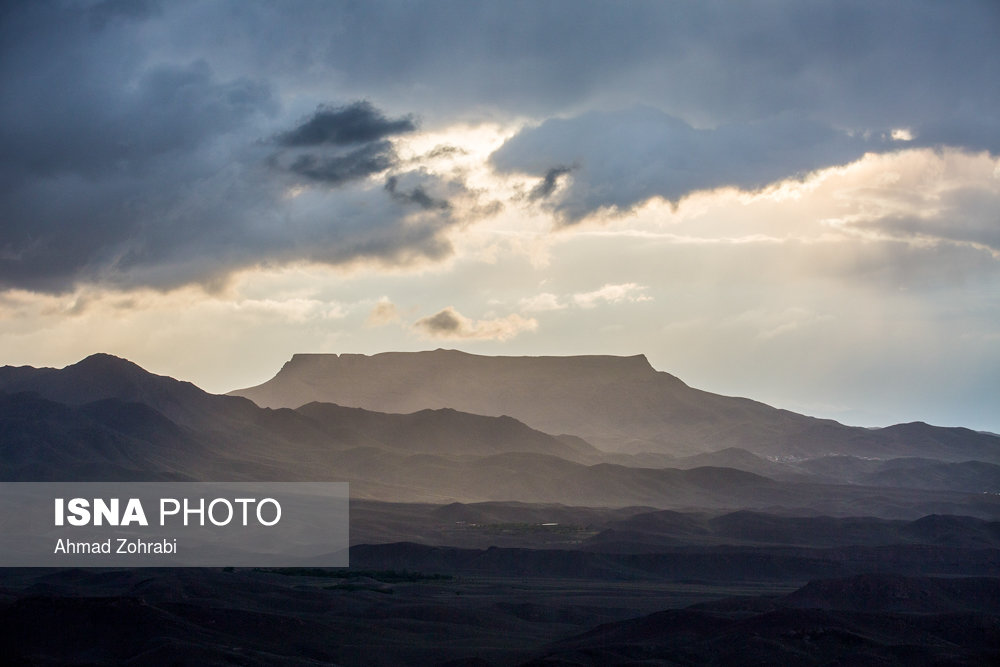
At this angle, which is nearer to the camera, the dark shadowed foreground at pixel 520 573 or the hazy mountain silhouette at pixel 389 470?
the dark shadowed foreground at pixel 520 573

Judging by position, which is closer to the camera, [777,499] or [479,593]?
[479,593]

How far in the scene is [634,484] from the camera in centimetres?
17500

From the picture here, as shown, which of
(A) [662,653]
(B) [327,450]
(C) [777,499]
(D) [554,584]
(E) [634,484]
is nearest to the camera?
(A) [662,653]

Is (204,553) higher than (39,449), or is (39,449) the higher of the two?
(39,449)

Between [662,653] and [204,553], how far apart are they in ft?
197

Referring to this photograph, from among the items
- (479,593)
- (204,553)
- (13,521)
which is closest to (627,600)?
(479,593)

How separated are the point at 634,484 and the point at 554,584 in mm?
93358

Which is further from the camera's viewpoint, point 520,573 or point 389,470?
point 389,470

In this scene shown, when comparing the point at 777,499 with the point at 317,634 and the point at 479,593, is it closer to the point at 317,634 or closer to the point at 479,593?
the point at 479,593

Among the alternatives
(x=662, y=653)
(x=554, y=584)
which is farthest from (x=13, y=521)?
(x=662, y=653)

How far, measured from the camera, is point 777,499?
163375 mm

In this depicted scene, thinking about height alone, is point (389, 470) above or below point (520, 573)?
above

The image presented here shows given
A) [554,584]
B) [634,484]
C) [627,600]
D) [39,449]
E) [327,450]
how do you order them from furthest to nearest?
[327,450]
[634,484]
[39,449]
[554,584]
[627,600]

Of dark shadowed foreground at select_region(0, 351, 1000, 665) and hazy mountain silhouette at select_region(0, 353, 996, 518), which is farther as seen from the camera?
hazy mountain silhouette at select_region(0, 353, 996, 518)
